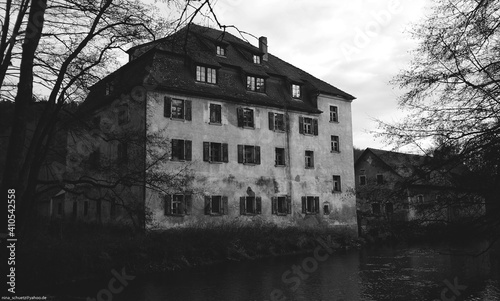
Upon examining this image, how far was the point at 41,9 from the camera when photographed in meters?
10.3

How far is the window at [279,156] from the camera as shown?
29031mm

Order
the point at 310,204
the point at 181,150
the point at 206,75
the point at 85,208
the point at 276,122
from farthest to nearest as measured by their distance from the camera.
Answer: the point at 85,208 → the point at 310,204 → the point at 276,122 → the point at 206,75 → the point at 181,150

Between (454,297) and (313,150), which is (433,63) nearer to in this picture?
(454,297)

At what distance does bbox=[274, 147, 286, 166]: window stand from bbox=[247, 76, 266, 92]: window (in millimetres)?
4264

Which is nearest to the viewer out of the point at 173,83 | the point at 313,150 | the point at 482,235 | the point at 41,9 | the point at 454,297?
the point at 482,235

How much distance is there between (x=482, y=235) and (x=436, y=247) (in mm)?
1056

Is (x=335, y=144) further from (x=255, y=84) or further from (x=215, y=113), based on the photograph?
(x=215, y=113)

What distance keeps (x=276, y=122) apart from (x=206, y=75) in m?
5.85

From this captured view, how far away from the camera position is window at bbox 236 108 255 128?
27453 millimetres

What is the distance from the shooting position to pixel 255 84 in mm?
29281

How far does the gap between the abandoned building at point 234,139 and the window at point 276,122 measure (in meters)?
0.07

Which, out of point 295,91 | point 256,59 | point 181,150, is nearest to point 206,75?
point 181,150

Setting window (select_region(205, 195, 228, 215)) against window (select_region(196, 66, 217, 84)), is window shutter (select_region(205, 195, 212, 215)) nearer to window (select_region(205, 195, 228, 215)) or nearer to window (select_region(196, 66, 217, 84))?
window (select_region(205, 195, 228, 215))

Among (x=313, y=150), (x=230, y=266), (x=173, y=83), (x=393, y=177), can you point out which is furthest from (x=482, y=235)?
(x=313, y=150)
